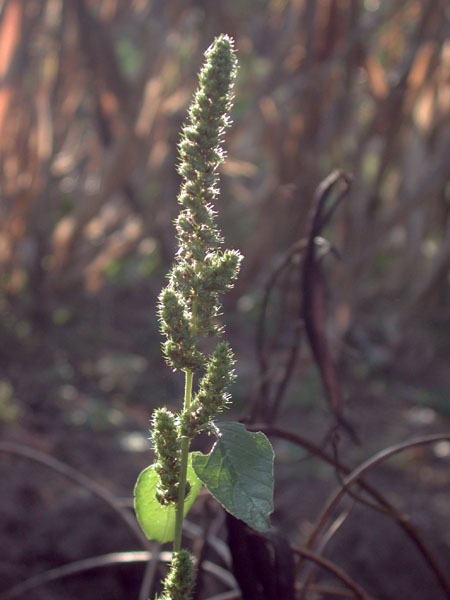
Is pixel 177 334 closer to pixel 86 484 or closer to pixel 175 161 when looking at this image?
pixel 86 484

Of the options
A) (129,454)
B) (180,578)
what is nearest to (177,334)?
(180,578)

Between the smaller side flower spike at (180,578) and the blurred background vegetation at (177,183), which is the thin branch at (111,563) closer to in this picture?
the smaller side flower spike at (180,578)

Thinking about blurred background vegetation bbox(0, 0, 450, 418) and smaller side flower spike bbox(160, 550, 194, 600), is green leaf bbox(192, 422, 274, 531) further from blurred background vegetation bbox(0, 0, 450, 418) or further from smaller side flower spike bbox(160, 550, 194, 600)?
blurred background vegetation bbox(0, 0, 450, 418)

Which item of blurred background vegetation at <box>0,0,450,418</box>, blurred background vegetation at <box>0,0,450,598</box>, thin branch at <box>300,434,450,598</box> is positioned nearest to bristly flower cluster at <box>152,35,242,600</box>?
thin branch at <box>300,434,450,598</box>

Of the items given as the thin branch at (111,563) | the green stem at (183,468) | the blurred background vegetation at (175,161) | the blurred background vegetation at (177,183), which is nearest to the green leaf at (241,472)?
the green stem at (183,468)

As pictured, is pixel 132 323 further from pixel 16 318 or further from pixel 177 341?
pixel 177 341
